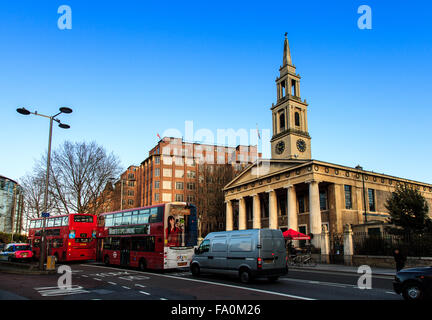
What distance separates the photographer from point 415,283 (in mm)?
9141

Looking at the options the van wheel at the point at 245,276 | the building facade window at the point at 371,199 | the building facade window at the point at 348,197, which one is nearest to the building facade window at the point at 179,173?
the building facade window at the point at 348,197

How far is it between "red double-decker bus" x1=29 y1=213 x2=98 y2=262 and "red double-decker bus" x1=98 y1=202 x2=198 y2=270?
5954 mm

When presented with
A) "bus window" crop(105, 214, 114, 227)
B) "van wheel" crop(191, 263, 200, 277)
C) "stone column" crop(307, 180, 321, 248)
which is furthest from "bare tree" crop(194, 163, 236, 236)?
"van wheel" crop(191, 263, 200, 277)


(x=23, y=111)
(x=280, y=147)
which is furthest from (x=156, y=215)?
(x=280, y=147)

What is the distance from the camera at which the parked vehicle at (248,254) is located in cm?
1305

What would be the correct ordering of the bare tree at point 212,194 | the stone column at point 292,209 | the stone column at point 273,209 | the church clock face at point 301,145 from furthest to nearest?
the bare tree at point 212,194
the church clock face at point 301,145
the stone column at point 273,209
the stone column at point 292,209

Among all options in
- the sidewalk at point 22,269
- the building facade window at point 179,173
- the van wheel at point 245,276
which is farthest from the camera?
the building facade window at point 179,173

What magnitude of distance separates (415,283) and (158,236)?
507 inches

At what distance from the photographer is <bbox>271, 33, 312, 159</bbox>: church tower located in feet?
151

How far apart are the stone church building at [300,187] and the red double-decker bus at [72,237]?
65.8 ft

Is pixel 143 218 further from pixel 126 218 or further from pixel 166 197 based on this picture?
pixel 166 197

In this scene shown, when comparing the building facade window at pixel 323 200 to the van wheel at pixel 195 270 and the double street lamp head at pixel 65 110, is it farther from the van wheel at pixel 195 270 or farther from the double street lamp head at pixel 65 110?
the double street lamp head at pixel 65 110

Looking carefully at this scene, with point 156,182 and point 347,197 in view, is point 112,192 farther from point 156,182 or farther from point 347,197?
point 156,182
